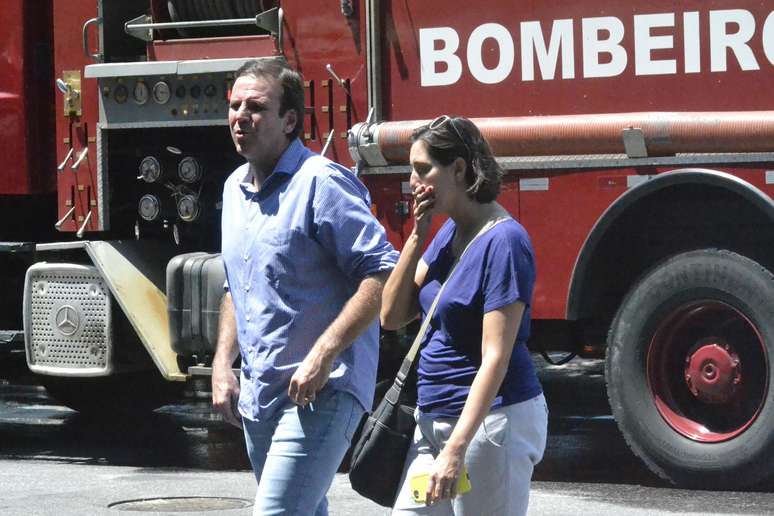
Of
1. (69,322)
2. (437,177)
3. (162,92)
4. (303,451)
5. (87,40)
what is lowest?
(303,451)

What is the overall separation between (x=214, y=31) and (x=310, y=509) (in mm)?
5317

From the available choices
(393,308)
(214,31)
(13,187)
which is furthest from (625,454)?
(393,308)

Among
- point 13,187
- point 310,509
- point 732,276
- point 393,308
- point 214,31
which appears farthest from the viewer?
point 13,187

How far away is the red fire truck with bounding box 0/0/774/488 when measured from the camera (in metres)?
7.92

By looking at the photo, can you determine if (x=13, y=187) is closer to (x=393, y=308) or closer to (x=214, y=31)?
(x=214, y=31)

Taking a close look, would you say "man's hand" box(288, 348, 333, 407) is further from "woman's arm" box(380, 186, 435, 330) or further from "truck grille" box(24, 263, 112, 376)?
"truck grille" box(24, 263, 112, 376)

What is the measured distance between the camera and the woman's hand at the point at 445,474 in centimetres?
413

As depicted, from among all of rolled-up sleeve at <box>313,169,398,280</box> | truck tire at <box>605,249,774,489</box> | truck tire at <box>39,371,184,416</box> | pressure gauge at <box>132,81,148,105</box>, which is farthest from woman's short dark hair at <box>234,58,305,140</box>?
truck tire at <box>39,371,184,416</box>

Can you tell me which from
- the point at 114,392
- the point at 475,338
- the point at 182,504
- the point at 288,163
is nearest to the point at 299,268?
the point at 288,163

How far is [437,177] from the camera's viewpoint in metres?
4.44

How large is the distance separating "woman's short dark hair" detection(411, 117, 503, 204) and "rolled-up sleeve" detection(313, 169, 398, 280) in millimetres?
258

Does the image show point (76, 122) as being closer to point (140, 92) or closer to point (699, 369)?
point (140, 92)

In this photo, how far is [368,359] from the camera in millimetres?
4629

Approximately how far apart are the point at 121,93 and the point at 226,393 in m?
Answer: 5.13
